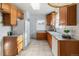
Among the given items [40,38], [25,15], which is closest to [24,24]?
[25,15]

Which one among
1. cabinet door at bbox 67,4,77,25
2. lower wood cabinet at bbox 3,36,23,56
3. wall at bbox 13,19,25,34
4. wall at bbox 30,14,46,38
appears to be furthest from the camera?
wall at bbox 30,14,46,38

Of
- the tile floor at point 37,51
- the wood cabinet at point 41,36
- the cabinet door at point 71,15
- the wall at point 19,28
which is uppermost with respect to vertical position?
the cabinet door at point 71,15

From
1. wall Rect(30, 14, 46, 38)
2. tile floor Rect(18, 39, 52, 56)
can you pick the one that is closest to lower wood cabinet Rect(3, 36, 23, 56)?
tile floor Rect(18, 39, 52, 56)

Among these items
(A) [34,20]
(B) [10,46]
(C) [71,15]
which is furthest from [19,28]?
(A) [34,20]

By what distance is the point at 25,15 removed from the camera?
7562 millimetres

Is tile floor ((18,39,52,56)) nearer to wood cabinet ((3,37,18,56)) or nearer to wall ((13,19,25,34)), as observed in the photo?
wood cabinet ((3,37,18,56))

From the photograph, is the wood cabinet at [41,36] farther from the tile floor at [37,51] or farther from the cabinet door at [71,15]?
the cabinet door at [71,15]

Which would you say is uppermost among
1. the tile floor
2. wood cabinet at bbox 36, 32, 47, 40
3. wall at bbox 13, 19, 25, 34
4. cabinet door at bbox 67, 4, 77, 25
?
cabinet door at bbox 67, 4, 77, 25

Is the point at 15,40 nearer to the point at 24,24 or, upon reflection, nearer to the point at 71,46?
the point at 24,24

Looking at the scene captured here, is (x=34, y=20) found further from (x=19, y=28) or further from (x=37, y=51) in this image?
(x=37, y=51)

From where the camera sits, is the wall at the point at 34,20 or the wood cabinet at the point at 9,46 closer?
the wood cabinet at the point at 9,46

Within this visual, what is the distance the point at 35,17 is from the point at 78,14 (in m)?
7.73

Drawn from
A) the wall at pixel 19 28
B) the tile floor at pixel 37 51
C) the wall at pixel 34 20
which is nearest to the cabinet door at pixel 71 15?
the tile floor at pixel 37 51

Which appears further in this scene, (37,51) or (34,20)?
(34,20)
